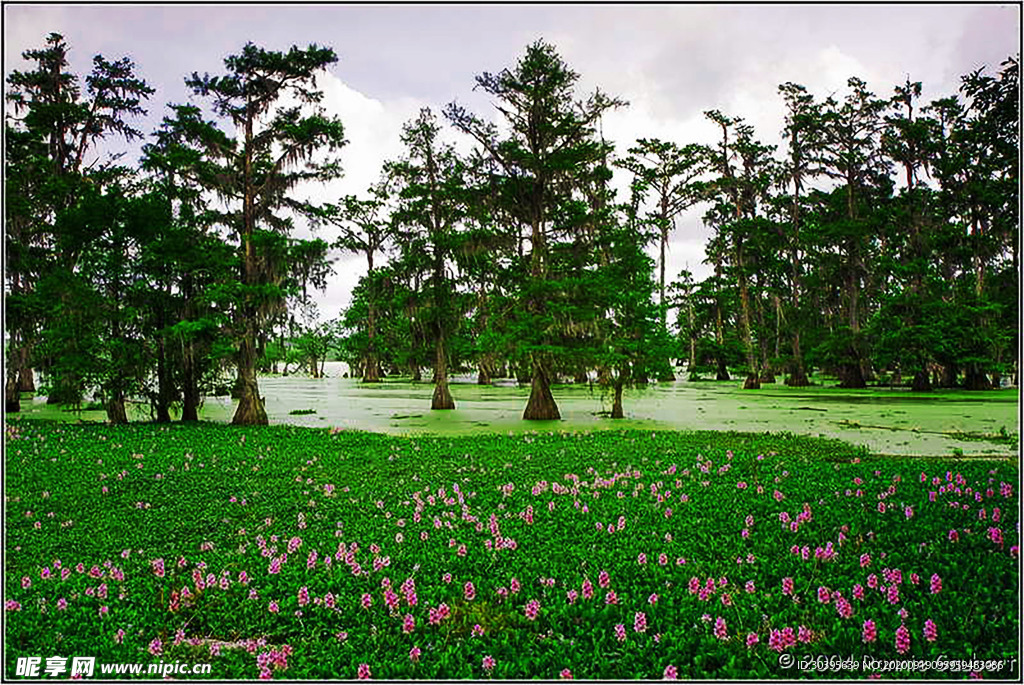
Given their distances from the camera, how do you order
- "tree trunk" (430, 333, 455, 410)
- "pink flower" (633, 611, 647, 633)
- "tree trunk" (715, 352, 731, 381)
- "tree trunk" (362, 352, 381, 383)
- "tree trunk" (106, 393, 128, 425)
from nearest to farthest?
"pink flower" (633, 611, 647, 633)
"tree trunk" (106, 393, 128, 425)
"tree trunk" (430, 333, 455, 410)
"tree trunk" (715, 352, 731, 381)
"tree trunk" (362, 352, 381, 383)

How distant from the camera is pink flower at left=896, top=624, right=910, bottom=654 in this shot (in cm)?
327

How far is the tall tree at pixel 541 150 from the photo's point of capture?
52.4ft

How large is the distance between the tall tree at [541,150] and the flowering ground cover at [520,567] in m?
9.07

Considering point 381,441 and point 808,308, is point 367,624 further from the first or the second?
point 808,308

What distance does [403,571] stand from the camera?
4.53m

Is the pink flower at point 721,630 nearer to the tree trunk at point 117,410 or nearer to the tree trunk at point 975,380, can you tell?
the tree trunk at point 117,410

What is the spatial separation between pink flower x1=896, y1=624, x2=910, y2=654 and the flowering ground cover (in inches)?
0.4

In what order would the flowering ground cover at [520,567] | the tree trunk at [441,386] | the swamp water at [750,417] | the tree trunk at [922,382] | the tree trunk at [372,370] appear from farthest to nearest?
the tree trunk at [372,370]
the tree trunk at [922,382]
the tree trunk at [441,386]
the swamp water at [750,417]
the flowering ground cover at [520,567]

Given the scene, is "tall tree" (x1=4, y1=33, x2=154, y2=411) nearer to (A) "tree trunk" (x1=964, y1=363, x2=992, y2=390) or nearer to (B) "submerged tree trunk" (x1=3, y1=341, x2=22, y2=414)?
(B) "submerged tree trunk" (x1=3, y1=341, x2=22, y2=414)

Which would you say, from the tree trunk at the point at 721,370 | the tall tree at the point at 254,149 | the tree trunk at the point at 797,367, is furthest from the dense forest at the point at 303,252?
the tree trunk at the point at 721,370

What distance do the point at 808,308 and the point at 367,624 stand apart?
121 feet

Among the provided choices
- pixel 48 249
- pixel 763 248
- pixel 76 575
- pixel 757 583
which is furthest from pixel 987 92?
pixel 763 248

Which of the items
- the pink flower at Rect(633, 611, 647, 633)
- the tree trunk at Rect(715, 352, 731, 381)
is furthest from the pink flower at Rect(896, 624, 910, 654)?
the tree trunk at Rect(715, 352, 731, 381)

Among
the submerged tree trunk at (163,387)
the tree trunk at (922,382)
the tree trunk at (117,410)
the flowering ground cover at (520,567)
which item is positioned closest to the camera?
the flowering ground cover at (520,567)
